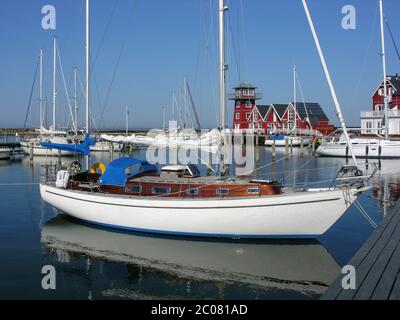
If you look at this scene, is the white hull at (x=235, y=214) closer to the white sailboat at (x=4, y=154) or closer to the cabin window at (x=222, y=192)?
the cabin window at (x=222, y=192)

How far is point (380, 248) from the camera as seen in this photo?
39.2 ft

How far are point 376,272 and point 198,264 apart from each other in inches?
260

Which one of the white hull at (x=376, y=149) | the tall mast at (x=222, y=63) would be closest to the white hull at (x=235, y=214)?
the tall mast at (x=222, y=63)

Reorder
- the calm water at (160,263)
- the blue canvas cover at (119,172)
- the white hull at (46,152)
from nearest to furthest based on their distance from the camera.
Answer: the calm water at (160,263)
the blue canvas cover at (119,172)
the white hull at (46,152)

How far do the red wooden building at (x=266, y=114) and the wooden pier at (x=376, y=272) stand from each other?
8443 centimetres

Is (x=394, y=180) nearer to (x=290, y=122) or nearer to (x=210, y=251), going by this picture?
(x=210, y=251)

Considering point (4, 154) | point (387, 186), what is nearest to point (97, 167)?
point (387, 186)

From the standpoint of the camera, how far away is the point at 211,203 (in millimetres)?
16609

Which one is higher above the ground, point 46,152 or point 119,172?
point 119,172

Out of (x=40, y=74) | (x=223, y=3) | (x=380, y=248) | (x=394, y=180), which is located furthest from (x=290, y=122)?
(x=380, y=248)

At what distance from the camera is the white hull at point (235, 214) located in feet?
52.5

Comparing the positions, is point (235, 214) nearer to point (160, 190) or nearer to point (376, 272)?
point (160, 190)
